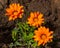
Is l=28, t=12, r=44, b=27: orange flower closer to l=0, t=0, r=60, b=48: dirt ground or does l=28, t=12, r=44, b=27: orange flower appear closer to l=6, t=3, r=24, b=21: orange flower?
l=6, t=3, r=24, b=21: orange flower

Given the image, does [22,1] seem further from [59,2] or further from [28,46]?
[28,46]

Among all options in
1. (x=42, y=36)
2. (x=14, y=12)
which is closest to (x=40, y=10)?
(x=14, y=12)

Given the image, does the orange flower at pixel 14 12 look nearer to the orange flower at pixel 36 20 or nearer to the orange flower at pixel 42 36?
the orange flower at pixel 36 20

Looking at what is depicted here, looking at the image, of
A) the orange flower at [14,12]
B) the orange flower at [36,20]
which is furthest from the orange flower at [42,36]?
the orange flower at [14,12]

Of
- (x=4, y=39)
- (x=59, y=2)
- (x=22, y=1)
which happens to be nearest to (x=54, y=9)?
(x=59, y=2)

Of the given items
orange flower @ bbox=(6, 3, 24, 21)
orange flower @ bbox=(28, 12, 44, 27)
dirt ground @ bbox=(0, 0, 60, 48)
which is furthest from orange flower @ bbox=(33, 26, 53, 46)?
dirt ground @ bbox=(0, 0, 60, 48)
